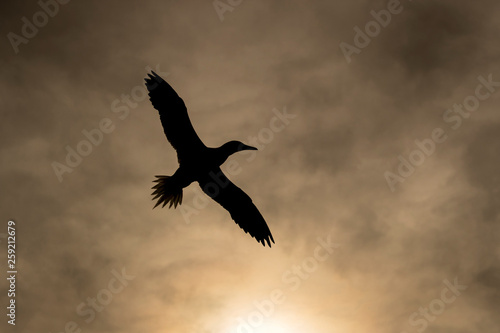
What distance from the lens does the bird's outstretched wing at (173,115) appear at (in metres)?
12.1

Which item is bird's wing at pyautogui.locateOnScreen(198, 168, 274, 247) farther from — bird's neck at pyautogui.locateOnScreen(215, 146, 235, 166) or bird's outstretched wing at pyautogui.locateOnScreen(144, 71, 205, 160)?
bird's outstretched wing at pyautogui.locateOnScreen(144, 71, 205, 160)

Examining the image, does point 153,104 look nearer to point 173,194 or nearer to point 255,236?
point 173,194

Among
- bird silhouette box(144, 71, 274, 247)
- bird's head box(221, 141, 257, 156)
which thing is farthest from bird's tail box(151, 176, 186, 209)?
bird's head box(221, 141, 257, 156)

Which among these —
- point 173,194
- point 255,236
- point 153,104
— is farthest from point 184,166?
A: point 255,236

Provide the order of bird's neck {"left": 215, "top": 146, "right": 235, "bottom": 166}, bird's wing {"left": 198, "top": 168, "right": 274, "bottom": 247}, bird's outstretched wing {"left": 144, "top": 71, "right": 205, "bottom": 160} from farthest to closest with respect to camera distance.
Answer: bird's wing {"left": 198, "top": 168, "right": 274, "bottom": 247}, bird's neck {"left": 215, "top": 146, "right": 235, "bottom": 166}, bird's outstretched wing {"left": 144, "top": 71, "right": 205, "bottom": 160}

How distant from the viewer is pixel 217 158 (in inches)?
486

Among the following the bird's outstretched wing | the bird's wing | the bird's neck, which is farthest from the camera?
the bird's wing

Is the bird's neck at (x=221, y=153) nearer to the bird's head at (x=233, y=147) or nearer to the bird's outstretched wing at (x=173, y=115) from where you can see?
the bird's head at (x=233, y=147)

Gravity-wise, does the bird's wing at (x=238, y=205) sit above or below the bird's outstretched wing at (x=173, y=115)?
below

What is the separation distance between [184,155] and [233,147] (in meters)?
1.16

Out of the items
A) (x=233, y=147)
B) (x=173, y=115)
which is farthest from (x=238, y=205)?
(x=173, y=115)

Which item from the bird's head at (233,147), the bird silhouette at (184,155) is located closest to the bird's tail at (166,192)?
the bird silhouette at (184,155)

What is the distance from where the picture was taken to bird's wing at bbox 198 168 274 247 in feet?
43.1

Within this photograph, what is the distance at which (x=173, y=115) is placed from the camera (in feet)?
39.9
